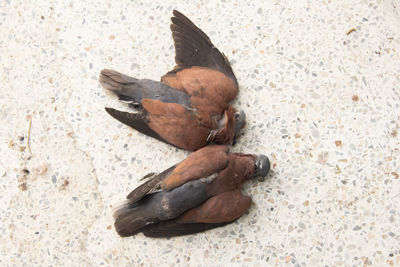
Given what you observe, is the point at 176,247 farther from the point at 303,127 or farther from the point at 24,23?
the point at 24,23

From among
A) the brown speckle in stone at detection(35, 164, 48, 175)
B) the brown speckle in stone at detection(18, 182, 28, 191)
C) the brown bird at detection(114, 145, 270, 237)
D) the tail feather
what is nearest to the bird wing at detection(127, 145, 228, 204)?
the brown bird at detection(114, 145, 270, 237)

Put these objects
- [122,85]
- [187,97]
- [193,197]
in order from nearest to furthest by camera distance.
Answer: [193,197] → [187,97] → [122,85]

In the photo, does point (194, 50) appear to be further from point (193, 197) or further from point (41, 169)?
point (41, 169)

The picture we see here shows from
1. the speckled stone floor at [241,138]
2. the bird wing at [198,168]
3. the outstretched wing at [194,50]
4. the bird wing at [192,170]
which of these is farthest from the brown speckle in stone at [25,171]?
the outstretched wing at [194,50]

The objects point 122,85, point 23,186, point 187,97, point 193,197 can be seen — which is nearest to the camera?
A: point 193,197

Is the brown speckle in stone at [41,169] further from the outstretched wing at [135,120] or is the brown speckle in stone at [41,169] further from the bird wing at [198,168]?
the bird wing at [198,168]

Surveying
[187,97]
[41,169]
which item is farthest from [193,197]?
[41,169]
